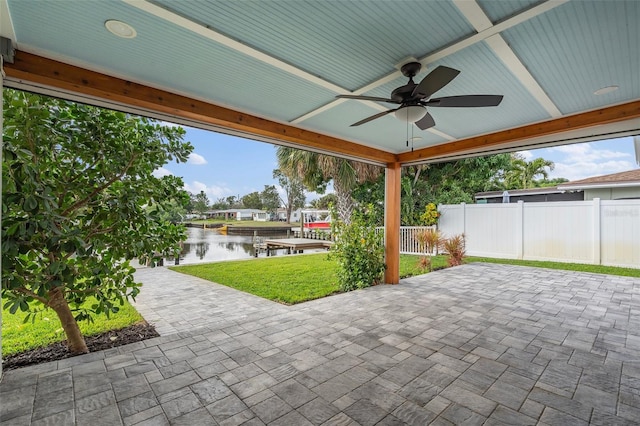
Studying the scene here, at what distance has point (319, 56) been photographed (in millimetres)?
2176

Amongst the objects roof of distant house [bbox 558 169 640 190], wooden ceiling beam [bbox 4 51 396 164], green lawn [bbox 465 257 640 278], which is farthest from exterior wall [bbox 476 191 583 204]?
wooden ceiling beam [bbox 4 51 396 164]

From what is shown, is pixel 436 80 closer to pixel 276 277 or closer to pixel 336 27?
pixel 336 27

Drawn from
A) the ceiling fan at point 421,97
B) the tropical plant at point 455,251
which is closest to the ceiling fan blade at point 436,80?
the ceiling fan at point 421,97

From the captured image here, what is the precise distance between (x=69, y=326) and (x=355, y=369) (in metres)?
2.59

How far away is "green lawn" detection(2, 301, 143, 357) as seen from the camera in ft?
9.28

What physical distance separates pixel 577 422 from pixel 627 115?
299 cm

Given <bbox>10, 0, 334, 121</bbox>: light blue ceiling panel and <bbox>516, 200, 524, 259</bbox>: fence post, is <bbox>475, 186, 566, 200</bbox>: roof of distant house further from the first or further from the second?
<bbox>10, 0, 334, 121</bbox>: light blue ceiling panel

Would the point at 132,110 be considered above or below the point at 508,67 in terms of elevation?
below

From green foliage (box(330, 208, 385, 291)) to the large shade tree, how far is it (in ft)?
9.17

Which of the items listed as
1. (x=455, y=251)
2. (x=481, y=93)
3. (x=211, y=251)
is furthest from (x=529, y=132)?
(x=211, y=251)

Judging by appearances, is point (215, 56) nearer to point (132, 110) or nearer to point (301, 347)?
point (132, 110)

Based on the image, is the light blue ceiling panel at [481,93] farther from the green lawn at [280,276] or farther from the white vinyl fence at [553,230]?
the white vinyl fence at [553,230]

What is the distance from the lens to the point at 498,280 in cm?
558

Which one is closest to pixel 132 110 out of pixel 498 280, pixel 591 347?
pixel 591 347
